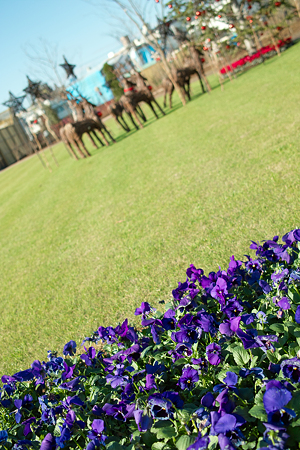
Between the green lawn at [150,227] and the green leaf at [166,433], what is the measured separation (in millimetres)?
1533

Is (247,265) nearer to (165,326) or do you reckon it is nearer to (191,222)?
(165,326)

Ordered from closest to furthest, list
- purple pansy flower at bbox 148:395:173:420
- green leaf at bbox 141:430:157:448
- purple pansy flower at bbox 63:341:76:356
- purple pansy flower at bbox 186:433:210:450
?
1. purple pansy flower at bbox 186:433:210:450
2. purple pansy flower at bbox 148:395:173:420
3. green leaf at bbox 141:430:157:448
4. purple pansy flower at bbox 63:341:76:356

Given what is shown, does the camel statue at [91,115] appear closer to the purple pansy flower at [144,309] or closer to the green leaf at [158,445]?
the purple pansy flower at [144,309]

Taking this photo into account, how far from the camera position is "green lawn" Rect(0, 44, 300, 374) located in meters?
3.21

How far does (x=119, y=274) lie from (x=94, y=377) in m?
1.72

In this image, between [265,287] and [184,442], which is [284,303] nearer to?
[265,287]

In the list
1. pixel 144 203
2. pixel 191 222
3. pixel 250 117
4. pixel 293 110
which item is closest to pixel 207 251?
pixel 191 222

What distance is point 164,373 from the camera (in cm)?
181

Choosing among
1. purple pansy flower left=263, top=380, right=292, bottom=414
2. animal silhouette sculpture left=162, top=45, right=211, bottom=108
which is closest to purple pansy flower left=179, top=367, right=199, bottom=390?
purple pansy flower left=263, top=380, right=292, bottom=414

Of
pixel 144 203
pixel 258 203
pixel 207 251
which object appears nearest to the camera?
pixel 207 251

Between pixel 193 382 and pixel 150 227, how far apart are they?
2994mm

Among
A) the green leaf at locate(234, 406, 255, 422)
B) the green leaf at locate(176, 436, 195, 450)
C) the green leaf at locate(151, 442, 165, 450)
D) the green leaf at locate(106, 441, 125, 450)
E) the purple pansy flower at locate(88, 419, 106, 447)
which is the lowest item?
the green leaf at locate(151, 442, 165, 450)

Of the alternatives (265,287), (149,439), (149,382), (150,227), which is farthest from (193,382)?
(150,227)

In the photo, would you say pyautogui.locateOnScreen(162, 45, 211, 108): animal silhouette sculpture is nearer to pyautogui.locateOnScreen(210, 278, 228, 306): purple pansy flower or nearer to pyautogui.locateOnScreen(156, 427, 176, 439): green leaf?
pyautogui.locateOnScreen(210, 278, 228, 306): purple pansy flower
